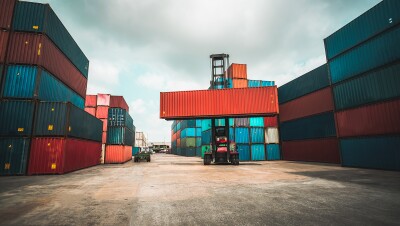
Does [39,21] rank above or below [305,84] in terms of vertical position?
above

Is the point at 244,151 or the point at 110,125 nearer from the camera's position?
the point at 110,125

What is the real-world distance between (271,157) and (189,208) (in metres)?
25.7

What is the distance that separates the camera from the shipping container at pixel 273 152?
29.0m

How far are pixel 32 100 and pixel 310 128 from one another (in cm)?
2631

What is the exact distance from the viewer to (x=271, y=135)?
29547mm

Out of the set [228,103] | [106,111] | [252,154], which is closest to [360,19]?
[228,103]

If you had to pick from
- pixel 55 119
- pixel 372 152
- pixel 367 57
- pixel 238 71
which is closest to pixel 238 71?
pixel 238 71

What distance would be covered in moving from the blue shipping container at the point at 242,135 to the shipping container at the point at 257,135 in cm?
72

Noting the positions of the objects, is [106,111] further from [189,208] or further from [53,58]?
[189,208]

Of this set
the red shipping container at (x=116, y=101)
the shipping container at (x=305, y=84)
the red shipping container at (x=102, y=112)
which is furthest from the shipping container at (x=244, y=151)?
the red shipping container at (x=102, y=112)

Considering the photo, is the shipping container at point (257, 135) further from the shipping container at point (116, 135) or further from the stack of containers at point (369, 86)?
the shipping container at point (116, 135)

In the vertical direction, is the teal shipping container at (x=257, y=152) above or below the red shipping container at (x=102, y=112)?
below

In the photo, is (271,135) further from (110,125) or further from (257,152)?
(110,125)

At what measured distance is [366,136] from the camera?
604 inches
